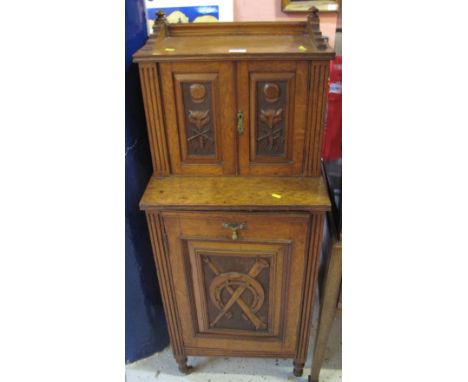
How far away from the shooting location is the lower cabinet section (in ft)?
3.91

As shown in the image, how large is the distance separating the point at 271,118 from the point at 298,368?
1.00 metres

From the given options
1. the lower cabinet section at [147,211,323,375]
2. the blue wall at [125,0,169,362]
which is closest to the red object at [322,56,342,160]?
the lower cabinet section at [147,211,323,375]

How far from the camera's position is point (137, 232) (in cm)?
139

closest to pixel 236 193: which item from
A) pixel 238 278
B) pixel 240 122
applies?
pixel 240 122

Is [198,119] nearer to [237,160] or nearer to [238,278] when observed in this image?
[237,160]

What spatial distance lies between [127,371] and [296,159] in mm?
1125

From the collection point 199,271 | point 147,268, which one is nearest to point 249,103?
point 199,271

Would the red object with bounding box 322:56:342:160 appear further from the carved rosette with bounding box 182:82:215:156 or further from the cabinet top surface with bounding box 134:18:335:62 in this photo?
the carved rosette with bounding box 182:82:215:156

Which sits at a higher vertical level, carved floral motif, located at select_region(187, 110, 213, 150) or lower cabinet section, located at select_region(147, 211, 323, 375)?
carved floral motif, located at select_region(187, 110, 213, 150)

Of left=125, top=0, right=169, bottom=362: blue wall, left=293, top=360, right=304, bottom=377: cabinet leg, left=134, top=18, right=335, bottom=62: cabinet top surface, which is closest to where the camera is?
left=134, top=18, right=335, bottom=62: cabinet top surface

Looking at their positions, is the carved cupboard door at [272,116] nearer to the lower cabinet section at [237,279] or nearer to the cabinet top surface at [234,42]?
the cabinet top surface at [234,42]

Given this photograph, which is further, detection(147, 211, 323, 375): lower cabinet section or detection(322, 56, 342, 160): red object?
detection(322, 56, 342, 160): red object

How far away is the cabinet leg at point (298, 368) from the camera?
1.54m

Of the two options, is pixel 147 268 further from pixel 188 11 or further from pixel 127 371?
pixel 188 11
